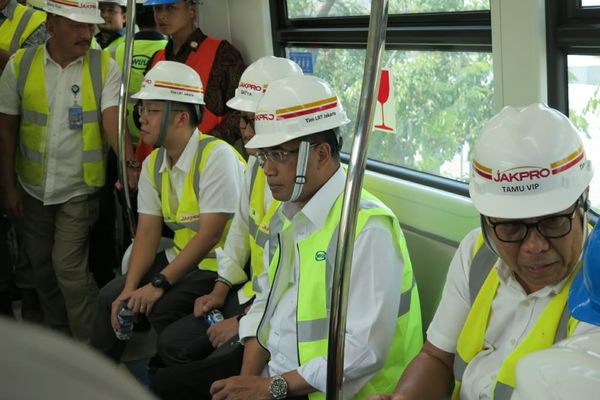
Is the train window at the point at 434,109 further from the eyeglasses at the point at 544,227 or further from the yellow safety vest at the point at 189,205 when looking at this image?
the eyeglasses at the point at 544,227

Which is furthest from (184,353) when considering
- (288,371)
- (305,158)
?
(305,158)

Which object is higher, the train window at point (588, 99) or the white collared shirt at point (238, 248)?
the train window at point (588, 99)

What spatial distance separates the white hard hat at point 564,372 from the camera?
2.20 ft

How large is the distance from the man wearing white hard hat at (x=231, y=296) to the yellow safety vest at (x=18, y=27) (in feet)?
5.92

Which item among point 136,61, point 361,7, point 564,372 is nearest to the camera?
point 564,372

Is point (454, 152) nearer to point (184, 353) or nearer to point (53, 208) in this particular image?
point (184, 353)

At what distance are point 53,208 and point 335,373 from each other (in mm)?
2347

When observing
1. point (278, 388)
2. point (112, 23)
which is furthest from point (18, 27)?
point (278, 388)

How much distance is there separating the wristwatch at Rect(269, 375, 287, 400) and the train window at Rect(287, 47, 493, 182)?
1.12 meters

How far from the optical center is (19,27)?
172 inches

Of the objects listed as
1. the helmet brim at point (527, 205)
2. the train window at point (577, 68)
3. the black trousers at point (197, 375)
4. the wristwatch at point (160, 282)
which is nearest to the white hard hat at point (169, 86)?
the wristwatch at point (160, 282)

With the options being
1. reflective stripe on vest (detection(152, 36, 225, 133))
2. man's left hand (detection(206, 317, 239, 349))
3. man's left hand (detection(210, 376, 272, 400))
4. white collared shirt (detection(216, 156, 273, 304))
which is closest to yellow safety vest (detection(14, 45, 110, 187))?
reflective stripe on vest (detection(152, 36, 225, 133))

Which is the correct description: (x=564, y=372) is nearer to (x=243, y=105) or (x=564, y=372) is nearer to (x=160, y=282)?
(x=243, y=105)

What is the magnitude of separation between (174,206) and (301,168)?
1.09 metres
